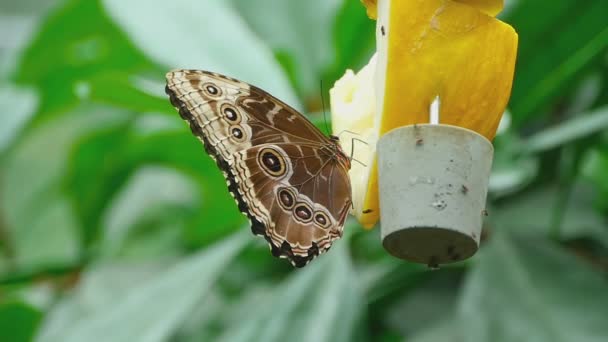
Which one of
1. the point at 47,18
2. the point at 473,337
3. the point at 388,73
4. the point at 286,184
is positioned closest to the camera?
the point at 388,73

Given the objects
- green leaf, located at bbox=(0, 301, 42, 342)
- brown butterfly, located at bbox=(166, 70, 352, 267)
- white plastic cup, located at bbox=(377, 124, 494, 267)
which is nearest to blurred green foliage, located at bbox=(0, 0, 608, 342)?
green leaf, located at bbox=(0, 301, 42, 342)

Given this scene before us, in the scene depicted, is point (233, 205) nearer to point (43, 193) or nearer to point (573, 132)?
point (43, 193)

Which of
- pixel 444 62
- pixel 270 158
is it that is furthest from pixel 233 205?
pixel 444 62

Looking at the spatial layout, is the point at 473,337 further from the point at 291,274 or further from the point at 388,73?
the point at 388,73

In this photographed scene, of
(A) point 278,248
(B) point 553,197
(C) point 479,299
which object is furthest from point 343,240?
(A) point 278,248

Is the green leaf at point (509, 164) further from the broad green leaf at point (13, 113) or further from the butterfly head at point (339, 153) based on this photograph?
the broad green leaf at point (13, 113)

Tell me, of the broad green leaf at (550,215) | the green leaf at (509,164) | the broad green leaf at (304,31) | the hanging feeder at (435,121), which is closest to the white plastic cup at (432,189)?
the hanging feeder at (435,121)
